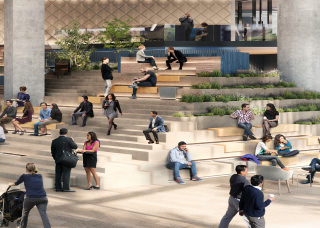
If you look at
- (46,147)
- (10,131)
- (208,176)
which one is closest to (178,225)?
(208,176)

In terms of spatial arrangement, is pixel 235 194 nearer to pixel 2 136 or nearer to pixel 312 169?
pixel 312 169

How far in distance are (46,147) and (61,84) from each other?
784 centimetres

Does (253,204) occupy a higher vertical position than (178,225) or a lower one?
higher

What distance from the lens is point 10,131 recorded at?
22.0 meters

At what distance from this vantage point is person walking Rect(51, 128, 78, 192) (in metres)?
14.5

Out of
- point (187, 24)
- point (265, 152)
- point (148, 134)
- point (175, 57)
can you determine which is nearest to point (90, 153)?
point (148, 134)

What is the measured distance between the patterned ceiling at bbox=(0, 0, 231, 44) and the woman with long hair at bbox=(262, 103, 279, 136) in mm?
14746

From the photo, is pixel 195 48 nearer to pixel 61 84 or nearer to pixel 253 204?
pixel 61 84

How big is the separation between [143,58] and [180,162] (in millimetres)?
8148

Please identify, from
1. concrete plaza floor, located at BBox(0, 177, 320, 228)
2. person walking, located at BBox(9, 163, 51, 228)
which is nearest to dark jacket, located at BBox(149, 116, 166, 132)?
concrete plaza floor, located at BBox(0, 177, 320, 228)

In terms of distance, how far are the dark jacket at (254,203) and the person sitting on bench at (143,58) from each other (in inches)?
588

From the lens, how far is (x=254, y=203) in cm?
948

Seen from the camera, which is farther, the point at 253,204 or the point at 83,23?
the point at 83,23

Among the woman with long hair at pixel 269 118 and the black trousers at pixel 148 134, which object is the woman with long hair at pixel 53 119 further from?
the woman with long hair at pixel 269 118
